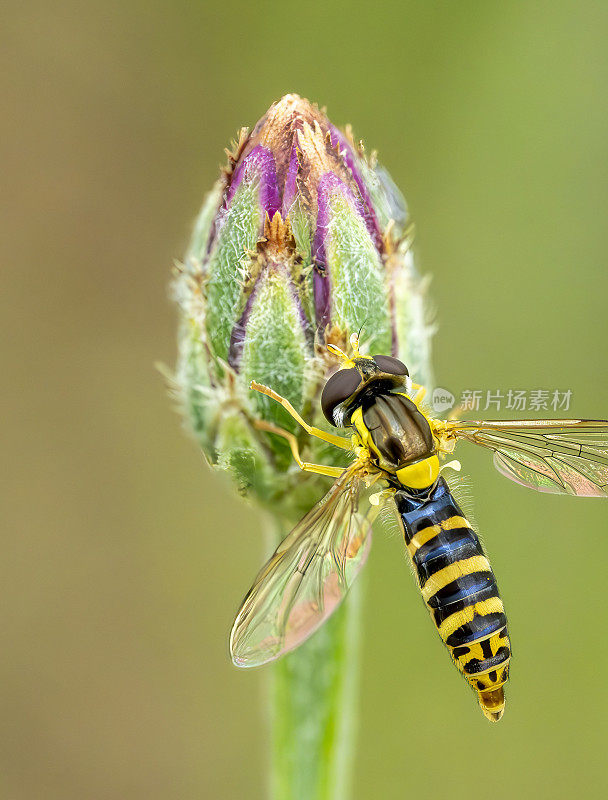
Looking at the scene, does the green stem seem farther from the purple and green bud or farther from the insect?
the purple and green bud

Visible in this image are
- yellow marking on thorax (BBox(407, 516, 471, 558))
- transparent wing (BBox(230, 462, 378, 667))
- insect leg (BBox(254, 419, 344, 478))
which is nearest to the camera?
transparent wing (BBox(230, 462, 378, 667))

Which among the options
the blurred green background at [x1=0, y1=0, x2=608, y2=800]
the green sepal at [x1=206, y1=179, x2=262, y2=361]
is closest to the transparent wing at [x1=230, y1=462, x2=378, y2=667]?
the green sepal at [x1=206, y1=179, x2=262, y2=361]

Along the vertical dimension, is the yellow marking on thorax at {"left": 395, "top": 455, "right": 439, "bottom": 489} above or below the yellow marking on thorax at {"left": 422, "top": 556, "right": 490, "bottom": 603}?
above

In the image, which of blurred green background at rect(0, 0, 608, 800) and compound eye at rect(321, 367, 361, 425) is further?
blurred green background at rect(0, 0, 608, 800)

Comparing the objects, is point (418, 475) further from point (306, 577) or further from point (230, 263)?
point (230, 263)

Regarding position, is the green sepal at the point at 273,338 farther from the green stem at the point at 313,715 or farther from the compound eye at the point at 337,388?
the green stem at the point at 313,715

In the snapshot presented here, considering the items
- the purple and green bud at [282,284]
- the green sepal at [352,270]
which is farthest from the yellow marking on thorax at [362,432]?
the green sepal at [352,270]
